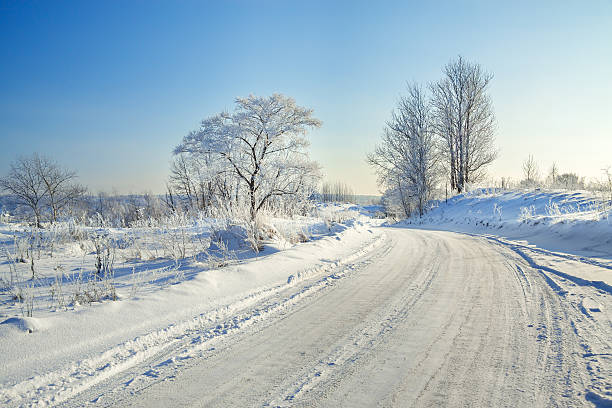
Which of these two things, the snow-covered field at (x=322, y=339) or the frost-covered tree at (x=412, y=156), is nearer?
the snow-covered field at (x=322, y=339)

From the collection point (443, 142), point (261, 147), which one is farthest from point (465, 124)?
Answer: point (261, 147)

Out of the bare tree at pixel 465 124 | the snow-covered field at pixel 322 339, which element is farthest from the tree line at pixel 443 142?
the snow-covered field at pixel 322 339

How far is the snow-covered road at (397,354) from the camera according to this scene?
6.27 feet

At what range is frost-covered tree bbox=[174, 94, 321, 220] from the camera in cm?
1667

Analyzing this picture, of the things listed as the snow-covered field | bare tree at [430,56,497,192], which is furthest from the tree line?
the snow-covered field

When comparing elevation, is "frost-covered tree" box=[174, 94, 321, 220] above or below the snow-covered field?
above

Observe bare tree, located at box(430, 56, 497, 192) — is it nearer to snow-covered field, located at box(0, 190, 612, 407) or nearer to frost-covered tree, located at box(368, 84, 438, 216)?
frost-covered tree, located at box(368, 84, 438, 216)

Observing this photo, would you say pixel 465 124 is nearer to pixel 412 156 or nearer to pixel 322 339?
pixel 412 156

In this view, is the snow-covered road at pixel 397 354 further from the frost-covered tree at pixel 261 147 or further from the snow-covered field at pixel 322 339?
the frost-covered tree at pixel 261 147

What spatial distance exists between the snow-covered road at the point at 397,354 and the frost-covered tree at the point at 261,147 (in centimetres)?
1282

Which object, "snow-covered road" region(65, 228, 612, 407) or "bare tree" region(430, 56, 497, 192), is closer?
"snow-covered road" region(65, 228, 612, 407)

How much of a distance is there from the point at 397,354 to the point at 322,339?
68cm

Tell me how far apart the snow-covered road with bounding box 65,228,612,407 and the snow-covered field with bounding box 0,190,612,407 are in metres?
0.01

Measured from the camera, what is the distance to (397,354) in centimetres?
239
